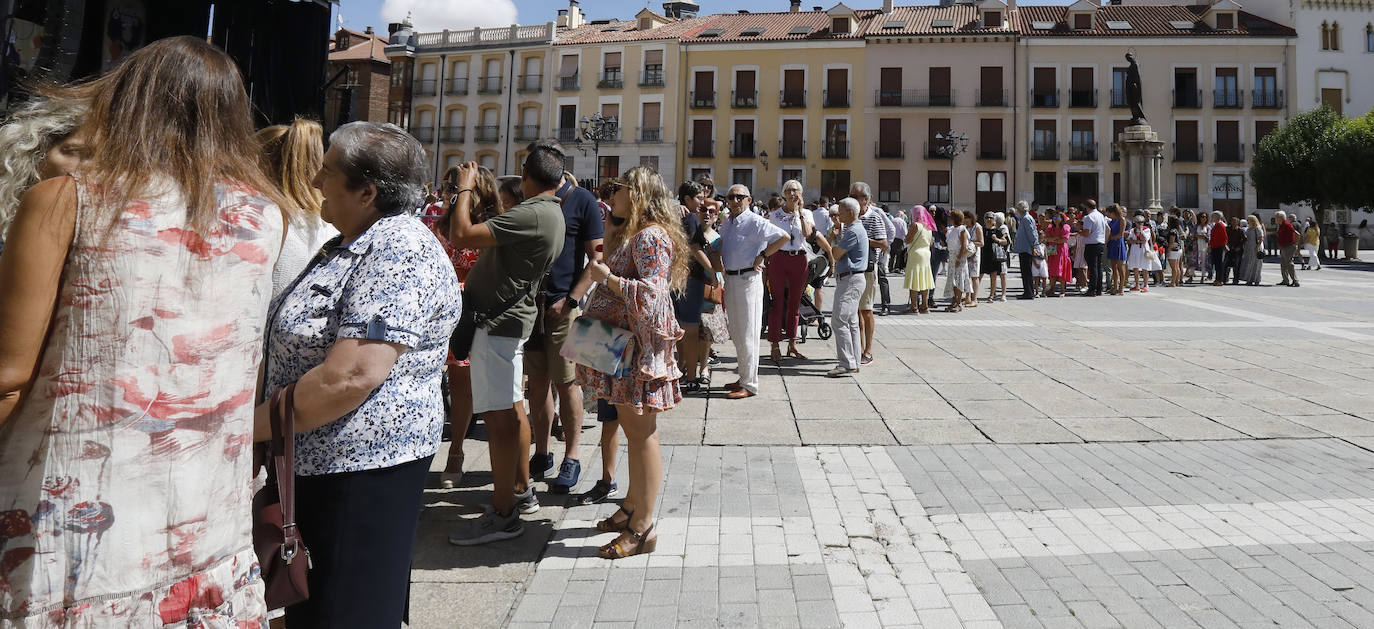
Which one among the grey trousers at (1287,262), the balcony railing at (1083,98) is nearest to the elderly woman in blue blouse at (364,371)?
the grey trousers at (1287,262)

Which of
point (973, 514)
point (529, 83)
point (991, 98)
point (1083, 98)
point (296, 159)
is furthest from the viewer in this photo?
point (529, 83)

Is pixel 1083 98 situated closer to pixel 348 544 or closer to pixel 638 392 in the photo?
pixel 638 392

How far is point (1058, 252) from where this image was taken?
676 inches

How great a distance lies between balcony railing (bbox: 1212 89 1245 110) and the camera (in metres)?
43.4

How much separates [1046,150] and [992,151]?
2545mm

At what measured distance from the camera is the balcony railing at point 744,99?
153 ft

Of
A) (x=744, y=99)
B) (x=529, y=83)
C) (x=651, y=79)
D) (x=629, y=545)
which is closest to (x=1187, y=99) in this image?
(x=744, y=99)

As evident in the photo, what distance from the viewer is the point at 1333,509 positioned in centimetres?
423

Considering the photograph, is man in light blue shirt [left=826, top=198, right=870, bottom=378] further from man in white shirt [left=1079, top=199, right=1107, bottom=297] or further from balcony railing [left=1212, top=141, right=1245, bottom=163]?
balcony railing [left=1212, top=141, right=1245, bottom=163]

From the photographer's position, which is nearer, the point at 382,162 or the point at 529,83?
the point at 382,162

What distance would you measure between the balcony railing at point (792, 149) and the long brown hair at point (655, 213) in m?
43.4

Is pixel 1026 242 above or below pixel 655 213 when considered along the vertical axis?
above

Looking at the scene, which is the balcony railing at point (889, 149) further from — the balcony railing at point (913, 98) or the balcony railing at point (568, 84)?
the balcony railing at point (568, 84)

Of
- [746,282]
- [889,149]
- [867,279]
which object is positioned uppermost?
[889,149]
